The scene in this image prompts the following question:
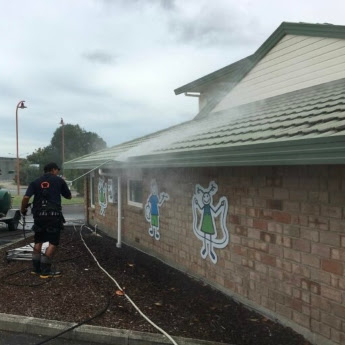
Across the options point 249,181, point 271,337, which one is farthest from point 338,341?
point 249,181

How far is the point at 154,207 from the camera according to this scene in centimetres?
805

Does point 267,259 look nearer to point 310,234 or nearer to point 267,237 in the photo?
point 267,237

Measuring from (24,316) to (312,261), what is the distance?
3054mm

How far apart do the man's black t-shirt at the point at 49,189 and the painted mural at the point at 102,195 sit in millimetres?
4722

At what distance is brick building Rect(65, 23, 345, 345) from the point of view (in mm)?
3805

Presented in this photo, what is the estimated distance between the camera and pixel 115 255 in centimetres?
837

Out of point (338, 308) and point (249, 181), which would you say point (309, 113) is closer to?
point (249, 181)

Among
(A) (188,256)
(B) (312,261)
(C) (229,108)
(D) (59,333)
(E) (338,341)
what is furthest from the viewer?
(C) (229,108)

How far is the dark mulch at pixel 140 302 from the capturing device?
14.3 feet

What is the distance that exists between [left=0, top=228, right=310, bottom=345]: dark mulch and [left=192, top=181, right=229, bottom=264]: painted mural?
562 millimetres

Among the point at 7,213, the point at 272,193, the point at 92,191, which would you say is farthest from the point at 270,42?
the point at 7,213

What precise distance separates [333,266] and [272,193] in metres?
1.05

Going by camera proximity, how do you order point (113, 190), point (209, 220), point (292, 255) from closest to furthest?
point (292, 255) → point (209, 220) → point (113, 190)

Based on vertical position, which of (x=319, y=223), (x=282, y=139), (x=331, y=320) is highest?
(x=282, y=139)
